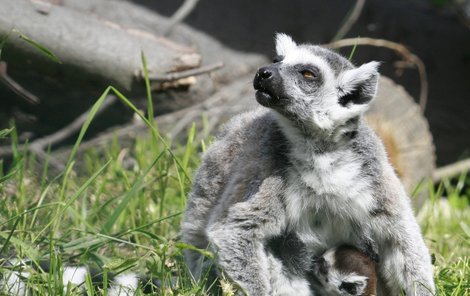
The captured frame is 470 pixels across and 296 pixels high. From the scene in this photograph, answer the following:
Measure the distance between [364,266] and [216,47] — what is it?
4.49m

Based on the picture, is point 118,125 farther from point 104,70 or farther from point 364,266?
point 364,266

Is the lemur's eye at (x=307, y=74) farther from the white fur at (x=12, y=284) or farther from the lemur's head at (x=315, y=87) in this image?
the white fur at (x=12, y=284)

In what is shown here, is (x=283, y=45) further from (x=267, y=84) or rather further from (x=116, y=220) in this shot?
(x=116, y=220)

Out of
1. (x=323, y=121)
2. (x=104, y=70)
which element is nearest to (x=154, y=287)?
(x=323, y=121)

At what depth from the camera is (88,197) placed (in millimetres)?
5094

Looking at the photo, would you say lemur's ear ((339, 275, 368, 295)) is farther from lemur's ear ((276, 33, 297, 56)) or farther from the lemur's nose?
lemur's ear ((276, 33, 297, 56))

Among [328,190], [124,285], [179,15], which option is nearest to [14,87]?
[124,285]

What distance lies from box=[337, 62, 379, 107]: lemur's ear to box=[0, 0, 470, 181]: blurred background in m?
0.34

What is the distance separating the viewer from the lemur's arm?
343cm

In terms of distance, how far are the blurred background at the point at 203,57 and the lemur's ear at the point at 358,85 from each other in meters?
0.34

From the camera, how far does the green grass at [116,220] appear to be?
11.7 feet

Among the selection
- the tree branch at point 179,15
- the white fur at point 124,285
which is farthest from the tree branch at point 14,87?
the tree branch at point 179,15

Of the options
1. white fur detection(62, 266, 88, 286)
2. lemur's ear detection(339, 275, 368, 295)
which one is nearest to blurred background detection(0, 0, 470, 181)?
white fur detection(62, 266, 88, 286)

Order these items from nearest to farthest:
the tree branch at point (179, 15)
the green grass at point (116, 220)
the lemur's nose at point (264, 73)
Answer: the lemur's nose at point (264, 73) < the green grass at point (116, 220) < the tree branch at point (179, 15)
